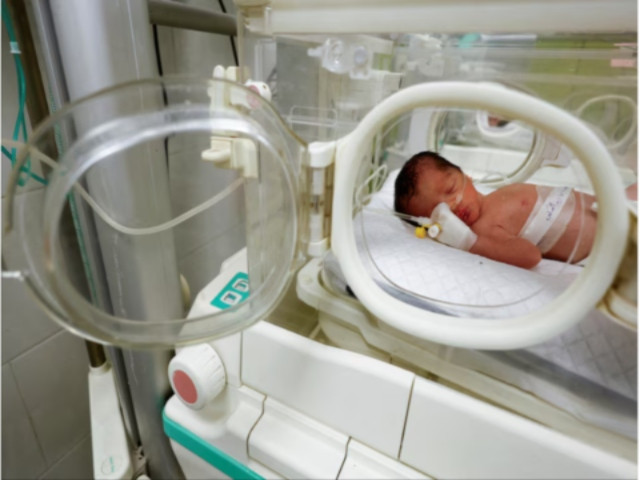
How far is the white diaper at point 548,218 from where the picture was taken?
1.97ft

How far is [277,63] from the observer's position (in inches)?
22.3

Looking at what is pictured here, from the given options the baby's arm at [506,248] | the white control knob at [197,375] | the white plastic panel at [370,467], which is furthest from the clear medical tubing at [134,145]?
the baby's arm at [506,248]

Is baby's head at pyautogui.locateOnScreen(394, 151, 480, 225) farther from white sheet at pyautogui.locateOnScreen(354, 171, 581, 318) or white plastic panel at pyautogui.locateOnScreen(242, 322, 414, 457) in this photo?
white plastic panel at pyautogui.locateOnScreen(242, 322, 414, 457)

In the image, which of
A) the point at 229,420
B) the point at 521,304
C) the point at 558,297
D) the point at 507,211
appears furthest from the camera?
the point at 507,211

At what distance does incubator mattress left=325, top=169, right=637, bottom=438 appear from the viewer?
1.25 feet

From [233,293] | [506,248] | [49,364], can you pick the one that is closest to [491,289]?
[506,248]

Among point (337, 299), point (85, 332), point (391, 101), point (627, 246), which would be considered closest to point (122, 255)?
point (85, 332)

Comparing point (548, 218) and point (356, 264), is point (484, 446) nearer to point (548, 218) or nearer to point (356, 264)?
point (356, 264)

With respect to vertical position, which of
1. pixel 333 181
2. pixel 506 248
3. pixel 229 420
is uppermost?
pixel 333 181

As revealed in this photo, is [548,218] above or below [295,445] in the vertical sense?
above

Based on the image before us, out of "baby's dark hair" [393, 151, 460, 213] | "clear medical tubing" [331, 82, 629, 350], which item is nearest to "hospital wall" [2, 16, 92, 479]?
"clear medical tubing" [331, 82, 629, 350]

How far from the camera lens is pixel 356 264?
0.43 m

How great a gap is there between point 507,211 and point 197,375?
1.94ft

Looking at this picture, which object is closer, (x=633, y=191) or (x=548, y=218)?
(x=633, y=191)
